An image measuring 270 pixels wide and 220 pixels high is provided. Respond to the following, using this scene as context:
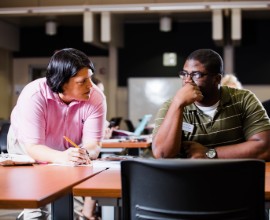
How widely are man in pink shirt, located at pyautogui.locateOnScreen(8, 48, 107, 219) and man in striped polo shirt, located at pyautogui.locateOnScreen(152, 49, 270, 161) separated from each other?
0.38 meters

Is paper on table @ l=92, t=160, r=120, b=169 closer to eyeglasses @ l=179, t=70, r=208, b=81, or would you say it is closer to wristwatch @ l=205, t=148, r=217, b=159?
wristwatch @ l=205, t=148, r=217, b=159

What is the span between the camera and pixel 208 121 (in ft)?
8.89

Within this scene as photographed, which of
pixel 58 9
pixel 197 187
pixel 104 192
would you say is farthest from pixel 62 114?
pixel 58 9

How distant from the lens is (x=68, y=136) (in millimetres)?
2814

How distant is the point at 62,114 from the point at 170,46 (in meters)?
7.73

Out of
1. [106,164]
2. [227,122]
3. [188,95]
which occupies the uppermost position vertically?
[188,95]

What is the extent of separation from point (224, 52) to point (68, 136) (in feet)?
24.9

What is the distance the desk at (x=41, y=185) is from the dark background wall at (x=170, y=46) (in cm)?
795

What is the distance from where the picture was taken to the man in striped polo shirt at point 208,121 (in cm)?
262

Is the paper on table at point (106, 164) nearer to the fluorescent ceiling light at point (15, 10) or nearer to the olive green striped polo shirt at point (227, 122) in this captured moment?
the olive green striped polo shirt at point (227, 122)

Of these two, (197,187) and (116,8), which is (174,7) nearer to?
(116,8)

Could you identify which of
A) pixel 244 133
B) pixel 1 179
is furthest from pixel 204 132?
pixel 1 179

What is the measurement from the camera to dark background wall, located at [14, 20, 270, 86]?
9938mm

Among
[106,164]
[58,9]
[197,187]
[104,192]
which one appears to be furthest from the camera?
[58,9]
